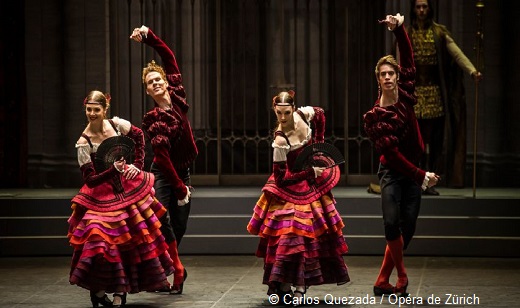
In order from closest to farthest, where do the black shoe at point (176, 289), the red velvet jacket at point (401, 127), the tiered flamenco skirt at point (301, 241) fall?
the tiered flamenco skirt at point (301, 241) → the red velvet jacket at point (401, 127) → the black shoe at point (176, 289)

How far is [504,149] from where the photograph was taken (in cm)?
1255

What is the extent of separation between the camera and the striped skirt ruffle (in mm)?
8164

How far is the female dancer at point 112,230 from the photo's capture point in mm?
8180

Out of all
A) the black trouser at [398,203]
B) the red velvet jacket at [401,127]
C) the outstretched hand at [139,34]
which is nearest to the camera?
the red velvet jacket at [401,127]

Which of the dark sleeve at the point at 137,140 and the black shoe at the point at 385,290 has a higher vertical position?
the dark sleeve at the point at 137,140

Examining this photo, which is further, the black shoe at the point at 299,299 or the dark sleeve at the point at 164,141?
the dark sleeve at the point at 164,141

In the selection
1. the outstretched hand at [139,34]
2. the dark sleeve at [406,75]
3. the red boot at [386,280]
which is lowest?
the red boot at [386,280]

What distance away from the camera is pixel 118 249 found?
8234 millimetres

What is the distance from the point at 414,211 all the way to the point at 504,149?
13.9ft

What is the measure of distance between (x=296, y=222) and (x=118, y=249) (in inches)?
49.2

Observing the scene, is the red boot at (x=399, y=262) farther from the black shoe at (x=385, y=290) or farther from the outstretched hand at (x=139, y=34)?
the outstretched hand at (x=139, y=34)

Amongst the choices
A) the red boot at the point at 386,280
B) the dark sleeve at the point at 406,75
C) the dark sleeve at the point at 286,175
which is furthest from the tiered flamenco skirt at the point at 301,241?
the dark sleeve at the point at 406,75

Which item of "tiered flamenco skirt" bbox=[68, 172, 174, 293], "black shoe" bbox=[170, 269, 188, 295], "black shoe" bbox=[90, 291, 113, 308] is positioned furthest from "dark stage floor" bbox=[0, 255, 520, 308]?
"tiered flamenco skirt" bbox=[68, 172, 174, 293]

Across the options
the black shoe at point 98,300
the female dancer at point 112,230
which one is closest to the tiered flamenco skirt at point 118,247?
the female dancer at point 112,230
